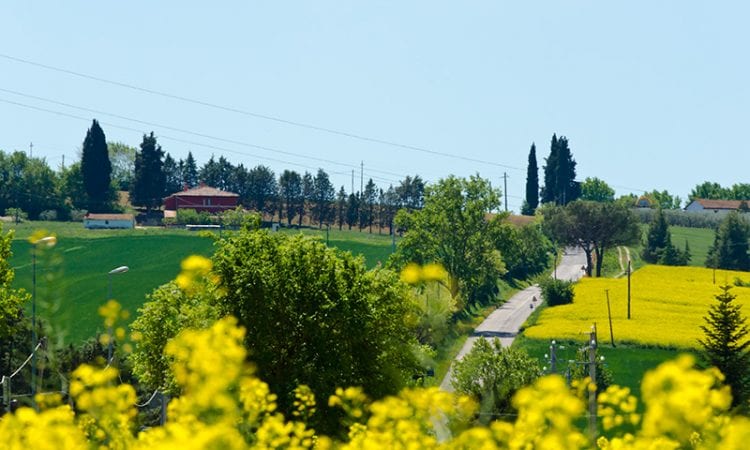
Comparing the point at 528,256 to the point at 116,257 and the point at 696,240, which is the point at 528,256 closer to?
the point at 116,257

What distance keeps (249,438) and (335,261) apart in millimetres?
24456

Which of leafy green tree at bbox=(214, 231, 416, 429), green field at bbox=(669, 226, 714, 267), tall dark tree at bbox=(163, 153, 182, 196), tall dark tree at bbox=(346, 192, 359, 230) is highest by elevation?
tall dark tree at bbox=(163, 153, 182, 196)

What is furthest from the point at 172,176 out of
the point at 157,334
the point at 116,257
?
the point at 157,334

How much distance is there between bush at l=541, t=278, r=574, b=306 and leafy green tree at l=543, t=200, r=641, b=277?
21.5 metres

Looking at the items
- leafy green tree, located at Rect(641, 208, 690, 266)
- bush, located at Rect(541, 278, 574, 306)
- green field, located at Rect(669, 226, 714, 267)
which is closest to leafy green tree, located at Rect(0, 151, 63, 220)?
bush, located at Rect(541, 278, 574, 306)

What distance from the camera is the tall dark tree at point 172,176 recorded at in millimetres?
170000

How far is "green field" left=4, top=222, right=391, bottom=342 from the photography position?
267 ft

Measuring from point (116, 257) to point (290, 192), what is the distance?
53.6 metres

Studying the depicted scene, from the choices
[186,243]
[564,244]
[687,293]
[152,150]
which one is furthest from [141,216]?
[687,293]

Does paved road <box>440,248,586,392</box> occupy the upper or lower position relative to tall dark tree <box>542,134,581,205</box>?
lower

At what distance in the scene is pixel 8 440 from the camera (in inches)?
321

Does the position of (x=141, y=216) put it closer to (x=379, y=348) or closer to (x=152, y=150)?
(x=152, y=150)

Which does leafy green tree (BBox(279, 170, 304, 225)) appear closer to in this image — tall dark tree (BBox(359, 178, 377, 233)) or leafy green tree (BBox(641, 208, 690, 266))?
tall dark tree (BBox(359, 178, 377, 233))

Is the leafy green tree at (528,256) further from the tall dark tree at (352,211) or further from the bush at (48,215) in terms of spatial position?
the bush at (48,215)
